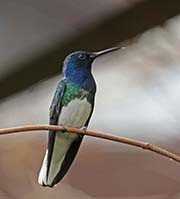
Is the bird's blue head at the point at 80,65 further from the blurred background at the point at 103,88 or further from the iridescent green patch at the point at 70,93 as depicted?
the blurred background at the point at 103,88

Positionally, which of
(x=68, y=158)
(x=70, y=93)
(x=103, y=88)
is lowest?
(x=68, y=158)

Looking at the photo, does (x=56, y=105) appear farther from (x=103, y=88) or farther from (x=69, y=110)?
(x=103, y=88)

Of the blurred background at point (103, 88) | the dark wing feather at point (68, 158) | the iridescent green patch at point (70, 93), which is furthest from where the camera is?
the blurred background at point (103, 88)

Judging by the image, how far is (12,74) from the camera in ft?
5.18

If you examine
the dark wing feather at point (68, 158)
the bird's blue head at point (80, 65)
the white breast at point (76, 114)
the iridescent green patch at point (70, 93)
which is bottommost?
the dark wing feather at point (68, 158)

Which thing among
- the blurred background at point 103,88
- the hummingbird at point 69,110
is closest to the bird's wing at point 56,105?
the hummingbird at point 69,110

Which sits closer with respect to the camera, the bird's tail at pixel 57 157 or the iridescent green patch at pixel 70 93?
the bird's tail at pixel 57 157

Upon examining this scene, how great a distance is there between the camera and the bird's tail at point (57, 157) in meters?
0.78

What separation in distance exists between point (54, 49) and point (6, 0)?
183 mm

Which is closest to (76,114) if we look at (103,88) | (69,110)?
(69,110)

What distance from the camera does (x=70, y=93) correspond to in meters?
0.90

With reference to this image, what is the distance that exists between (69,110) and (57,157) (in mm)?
101

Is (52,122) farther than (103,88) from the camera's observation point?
No

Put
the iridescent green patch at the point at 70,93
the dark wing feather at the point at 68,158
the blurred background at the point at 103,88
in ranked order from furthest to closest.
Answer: the blurred background at the point at 103,88, the iridescent green patch at the point at 70,93, the dark wing feather at the point at 68,158
